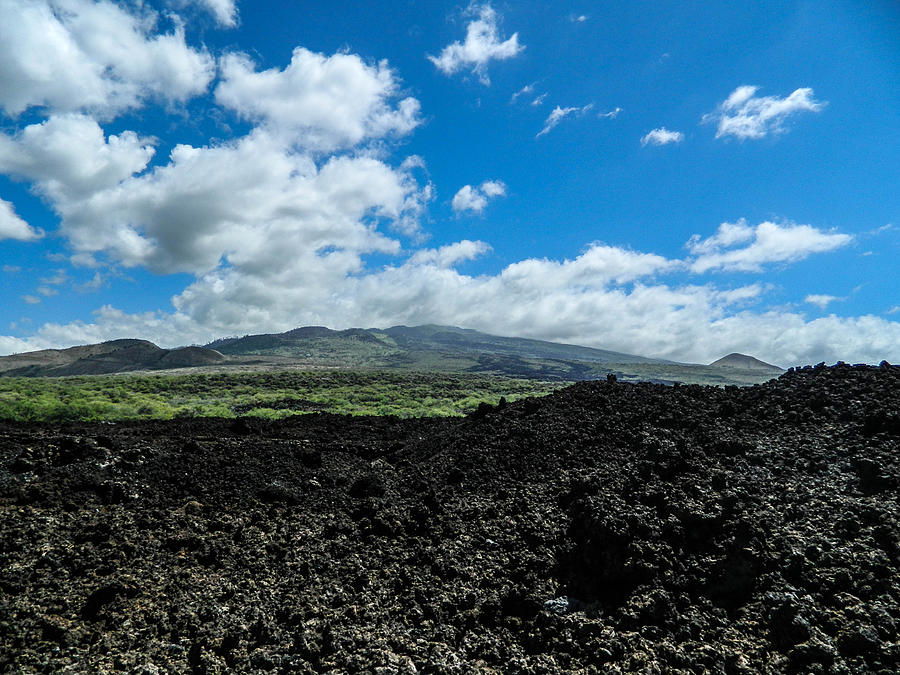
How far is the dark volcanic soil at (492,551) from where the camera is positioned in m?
4.70

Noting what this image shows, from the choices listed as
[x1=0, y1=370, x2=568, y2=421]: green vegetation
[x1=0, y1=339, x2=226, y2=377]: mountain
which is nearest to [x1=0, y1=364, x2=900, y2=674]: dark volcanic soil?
[x1=0, y1=370, x2=568, y2=421]: green vegetation

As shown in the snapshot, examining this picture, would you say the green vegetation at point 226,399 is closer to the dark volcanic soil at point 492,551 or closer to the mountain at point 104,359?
the dark volcanic soil at point 492,551

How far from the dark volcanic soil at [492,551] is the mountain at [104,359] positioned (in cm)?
13968

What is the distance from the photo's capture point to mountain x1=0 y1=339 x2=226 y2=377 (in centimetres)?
13212

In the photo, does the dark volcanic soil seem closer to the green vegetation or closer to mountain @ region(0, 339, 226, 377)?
the green vegetation

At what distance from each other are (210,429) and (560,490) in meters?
11.2

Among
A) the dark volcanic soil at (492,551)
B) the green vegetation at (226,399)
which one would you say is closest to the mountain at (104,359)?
the green vegetation at (226,399)

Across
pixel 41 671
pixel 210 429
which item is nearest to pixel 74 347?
pixel 210 429

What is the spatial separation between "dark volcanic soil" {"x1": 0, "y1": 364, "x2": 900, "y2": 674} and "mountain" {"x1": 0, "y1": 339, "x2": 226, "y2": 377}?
13968cm

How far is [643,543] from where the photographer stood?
592 cm

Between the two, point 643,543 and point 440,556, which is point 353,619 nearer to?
point 440,556

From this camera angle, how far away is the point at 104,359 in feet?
494

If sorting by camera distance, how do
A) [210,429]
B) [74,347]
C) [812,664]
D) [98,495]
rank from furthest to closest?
1. [74,347]
2. [210,429]
3. [98,495]
4. [812,664]

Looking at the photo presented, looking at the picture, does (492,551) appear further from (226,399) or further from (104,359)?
(104,359)
